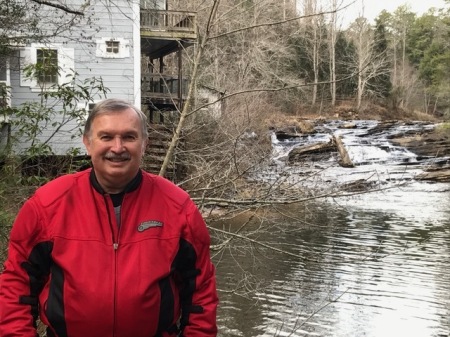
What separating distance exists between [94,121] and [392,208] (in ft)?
55.9

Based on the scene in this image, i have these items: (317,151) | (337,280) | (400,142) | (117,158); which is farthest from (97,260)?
(400,142)

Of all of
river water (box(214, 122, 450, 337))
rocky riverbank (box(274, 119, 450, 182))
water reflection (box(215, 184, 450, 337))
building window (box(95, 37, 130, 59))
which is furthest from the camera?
rocky riverbank (box(274, 119, 450, 182))

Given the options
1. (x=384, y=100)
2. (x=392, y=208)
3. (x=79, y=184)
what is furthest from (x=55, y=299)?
(x=384, y=100)

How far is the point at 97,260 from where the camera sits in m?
1.92

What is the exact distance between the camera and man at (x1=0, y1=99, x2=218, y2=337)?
1.92 meters

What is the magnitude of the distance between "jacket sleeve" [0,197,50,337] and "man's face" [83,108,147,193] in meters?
0.27

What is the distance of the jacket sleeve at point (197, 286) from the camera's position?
208 cm

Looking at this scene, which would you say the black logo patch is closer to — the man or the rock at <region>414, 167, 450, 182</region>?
the man

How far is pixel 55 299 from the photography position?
1.96 meters

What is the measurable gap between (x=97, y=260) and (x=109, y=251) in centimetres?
5

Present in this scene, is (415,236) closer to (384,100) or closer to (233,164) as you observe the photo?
(233,164)

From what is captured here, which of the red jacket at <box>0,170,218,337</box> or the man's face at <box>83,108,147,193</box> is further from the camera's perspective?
the man's face at <box>83,108,147,193</box>

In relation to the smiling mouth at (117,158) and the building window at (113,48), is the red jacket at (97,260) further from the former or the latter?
the building window at (113,48)

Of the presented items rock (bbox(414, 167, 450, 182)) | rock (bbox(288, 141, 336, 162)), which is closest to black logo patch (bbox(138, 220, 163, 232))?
rock (bbox(414, 167, 450, 182))
